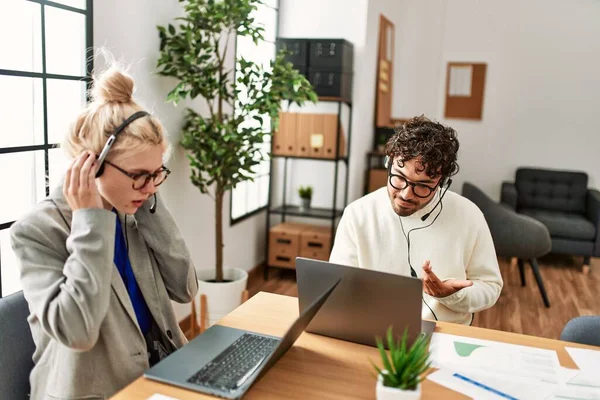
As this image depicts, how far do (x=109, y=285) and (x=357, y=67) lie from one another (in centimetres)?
372

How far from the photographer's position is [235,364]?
1.34 metres

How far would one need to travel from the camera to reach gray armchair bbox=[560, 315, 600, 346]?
1661mm

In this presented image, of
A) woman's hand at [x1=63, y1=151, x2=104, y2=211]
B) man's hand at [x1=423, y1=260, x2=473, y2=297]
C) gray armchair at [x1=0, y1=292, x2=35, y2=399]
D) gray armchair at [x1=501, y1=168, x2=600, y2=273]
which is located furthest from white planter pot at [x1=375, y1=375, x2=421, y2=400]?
gray armchair at [x1=501, y1=168, x2=600, y2=273]

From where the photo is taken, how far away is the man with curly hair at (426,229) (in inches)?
70.6

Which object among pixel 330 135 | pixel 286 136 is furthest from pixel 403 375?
pixel 286 136

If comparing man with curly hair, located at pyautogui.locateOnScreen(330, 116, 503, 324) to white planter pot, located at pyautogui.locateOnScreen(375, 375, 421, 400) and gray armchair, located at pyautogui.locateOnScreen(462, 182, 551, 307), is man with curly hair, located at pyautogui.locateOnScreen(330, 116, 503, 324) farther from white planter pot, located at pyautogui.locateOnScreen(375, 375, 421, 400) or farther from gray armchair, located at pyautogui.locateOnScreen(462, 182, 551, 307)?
gray armchair, located at pyautogui.locateOnScreen(462, 182, 551, 307)

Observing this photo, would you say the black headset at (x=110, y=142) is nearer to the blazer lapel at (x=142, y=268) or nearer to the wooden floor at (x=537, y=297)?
the blazer lapel at (x=142, y=268)

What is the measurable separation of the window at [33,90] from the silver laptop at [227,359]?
95 centimetres

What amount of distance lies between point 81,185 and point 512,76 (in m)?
5.74

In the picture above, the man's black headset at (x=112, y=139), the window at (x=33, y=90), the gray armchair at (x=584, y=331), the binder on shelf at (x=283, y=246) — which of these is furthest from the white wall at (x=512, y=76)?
the man's black headset at (x=112, y=139)

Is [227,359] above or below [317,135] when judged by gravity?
below

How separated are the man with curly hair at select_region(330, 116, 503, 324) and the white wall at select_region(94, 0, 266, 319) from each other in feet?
3.12

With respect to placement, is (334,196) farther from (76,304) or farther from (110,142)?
(76,304)

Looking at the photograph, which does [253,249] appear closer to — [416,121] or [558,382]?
[416,121]
